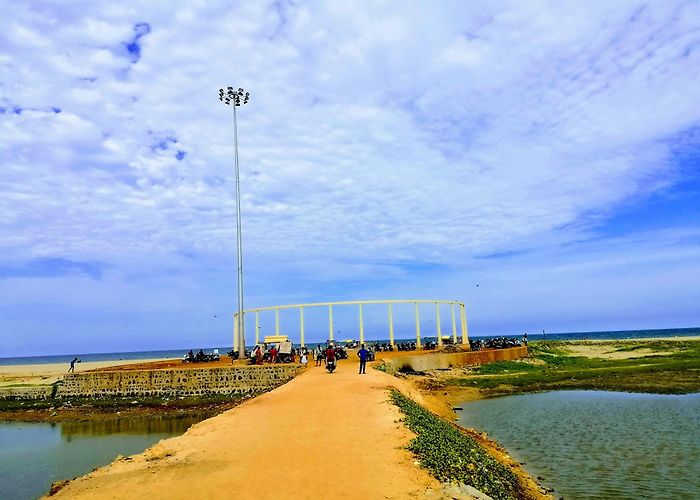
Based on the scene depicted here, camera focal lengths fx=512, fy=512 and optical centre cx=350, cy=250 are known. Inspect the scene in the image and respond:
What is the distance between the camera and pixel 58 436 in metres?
23.7

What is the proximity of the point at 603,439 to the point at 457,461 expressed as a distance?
1014cm

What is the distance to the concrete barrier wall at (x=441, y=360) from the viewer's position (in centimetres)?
3691

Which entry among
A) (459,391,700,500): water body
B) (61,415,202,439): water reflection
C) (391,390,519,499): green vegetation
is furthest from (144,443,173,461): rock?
(61,415,202,439): water reflection

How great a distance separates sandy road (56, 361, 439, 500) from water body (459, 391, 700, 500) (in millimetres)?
5082

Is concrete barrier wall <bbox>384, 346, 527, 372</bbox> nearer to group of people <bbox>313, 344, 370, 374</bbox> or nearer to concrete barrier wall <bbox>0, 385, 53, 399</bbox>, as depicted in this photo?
group of people <bbox>313, 344, 370, 374</bbox>

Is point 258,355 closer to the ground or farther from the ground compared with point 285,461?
farther from the ground

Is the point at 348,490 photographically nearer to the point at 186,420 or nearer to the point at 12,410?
the point at 186,420

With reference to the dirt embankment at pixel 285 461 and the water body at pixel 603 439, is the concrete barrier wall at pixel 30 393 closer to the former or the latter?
the dirt embankment at pixel 285 461

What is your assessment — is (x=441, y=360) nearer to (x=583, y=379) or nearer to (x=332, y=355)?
(x=583, y=379)

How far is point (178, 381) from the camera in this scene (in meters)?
32.2

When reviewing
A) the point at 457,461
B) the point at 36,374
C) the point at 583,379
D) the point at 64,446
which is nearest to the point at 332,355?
the point at 64,446

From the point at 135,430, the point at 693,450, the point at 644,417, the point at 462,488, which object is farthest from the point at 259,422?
the point at 644,417

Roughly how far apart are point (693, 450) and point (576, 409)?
8785 mm

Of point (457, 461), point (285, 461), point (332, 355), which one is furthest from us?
point (332, 355)
